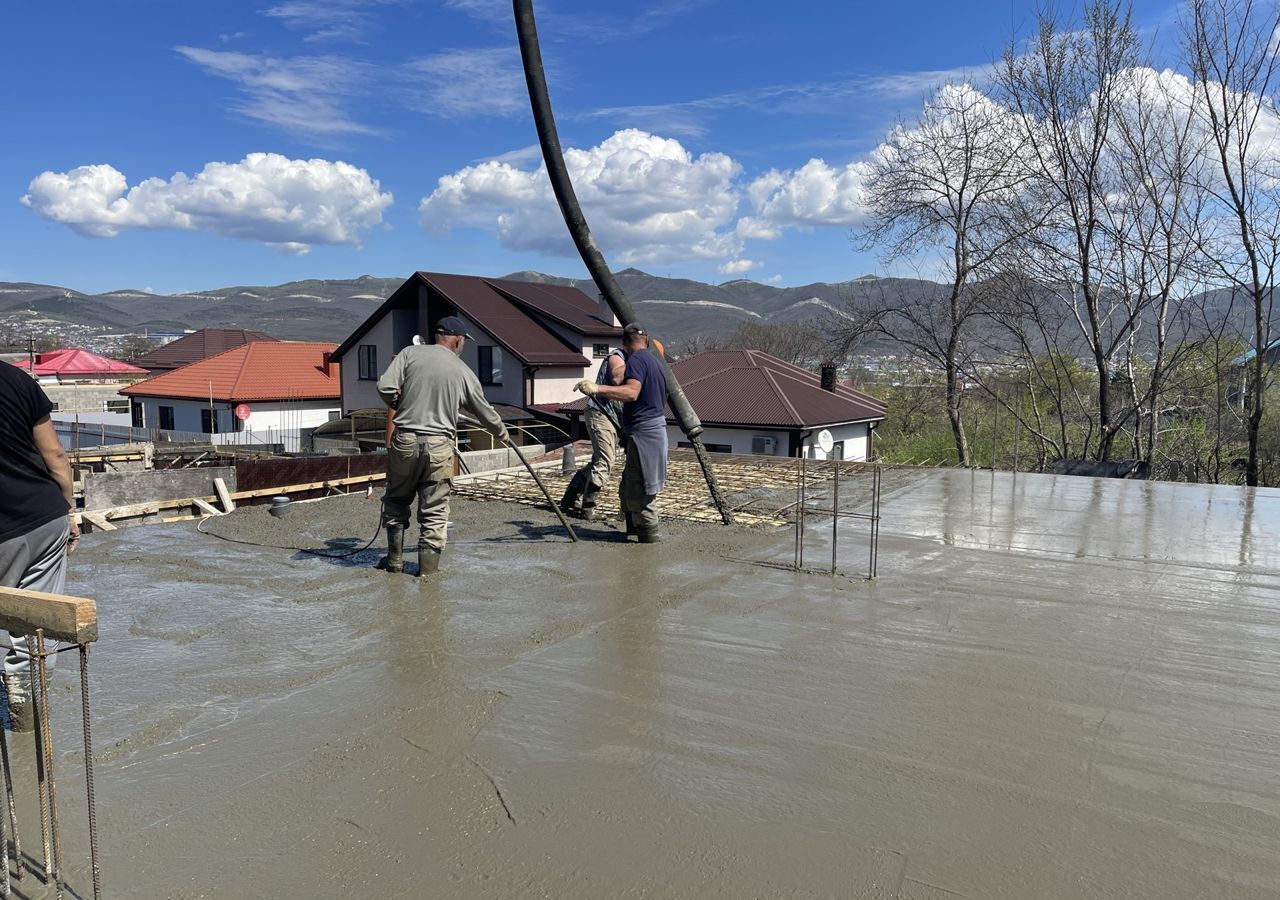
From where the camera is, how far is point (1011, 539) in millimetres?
6520

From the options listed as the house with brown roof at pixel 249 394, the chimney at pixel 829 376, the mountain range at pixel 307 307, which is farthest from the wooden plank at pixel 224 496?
the mountain range at pixel 307 307

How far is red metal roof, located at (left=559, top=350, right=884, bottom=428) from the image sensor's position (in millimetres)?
25484

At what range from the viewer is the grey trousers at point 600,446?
7.34 metres

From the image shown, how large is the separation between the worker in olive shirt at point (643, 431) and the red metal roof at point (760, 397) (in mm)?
18716

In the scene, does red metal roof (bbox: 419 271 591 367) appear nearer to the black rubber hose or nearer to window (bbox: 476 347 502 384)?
window (bbox: 476 347 502 384)

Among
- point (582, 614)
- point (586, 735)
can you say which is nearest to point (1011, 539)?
point (582, 614)

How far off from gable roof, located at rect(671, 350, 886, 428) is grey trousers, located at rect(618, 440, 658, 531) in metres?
18.8

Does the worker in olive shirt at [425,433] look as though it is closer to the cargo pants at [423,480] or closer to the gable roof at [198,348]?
the cargo pants at [423,480]

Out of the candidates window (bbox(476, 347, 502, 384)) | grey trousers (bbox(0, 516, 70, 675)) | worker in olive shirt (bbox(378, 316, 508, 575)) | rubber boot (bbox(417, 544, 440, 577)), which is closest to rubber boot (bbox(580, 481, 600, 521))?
worker in olive shirt (bbox(378, 316, 508, 575))

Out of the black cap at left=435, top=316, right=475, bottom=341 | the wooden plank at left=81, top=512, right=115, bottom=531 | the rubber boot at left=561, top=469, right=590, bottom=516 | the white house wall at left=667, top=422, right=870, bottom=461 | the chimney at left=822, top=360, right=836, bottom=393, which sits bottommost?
the white house wall at left=667, top=422, right=870, bottom=461

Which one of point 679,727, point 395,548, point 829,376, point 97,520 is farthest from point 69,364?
point 679,727

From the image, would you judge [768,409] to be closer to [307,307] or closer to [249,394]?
[249,394]

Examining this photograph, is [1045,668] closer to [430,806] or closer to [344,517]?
[430,806]

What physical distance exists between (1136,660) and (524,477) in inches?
266
